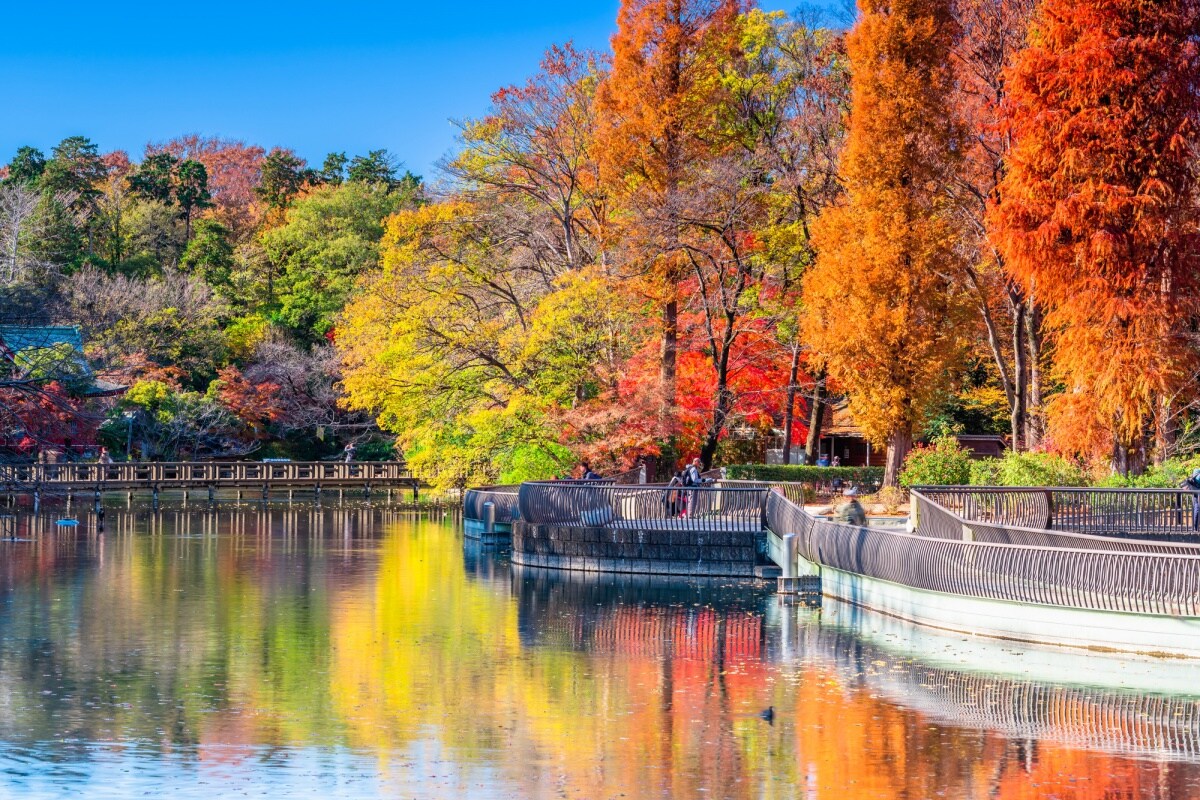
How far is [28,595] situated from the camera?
28.0 m

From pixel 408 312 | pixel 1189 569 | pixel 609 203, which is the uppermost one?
pixel 609 203

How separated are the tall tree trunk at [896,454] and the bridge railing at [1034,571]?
16.7 metres

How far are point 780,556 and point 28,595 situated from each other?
14.1 metres

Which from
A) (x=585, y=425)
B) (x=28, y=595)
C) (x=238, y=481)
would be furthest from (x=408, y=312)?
(x=28, y=595)

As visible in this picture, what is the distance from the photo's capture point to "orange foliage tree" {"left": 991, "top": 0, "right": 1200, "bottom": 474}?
34.7 metres

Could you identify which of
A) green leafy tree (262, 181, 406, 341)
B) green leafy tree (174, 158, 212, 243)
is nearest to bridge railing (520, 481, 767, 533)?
green leafy tree (262, 181, 406, 341)

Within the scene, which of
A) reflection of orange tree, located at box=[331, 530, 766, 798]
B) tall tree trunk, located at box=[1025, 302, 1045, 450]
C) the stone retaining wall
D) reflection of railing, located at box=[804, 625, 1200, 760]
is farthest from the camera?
tall tree trunk, located at box=[1025, 302, 1045, 450]

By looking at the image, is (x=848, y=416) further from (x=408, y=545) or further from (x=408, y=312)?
(x=408, y=545)

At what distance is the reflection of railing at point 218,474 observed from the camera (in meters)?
58.5

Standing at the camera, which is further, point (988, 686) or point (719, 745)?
point (988, 686)

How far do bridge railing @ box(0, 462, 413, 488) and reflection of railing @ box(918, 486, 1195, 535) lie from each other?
118 ft

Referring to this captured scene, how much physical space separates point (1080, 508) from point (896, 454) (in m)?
12.6

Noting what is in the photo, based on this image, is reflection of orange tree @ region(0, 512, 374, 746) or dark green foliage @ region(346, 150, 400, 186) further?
dark green foliage @ region(346, 150, 400, 186)

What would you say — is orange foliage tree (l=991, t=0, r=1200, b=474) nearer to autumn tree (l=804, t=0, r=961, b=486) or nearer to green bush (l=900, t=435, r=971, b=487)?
green bush (l=900, t=435, r=971, b=487)
